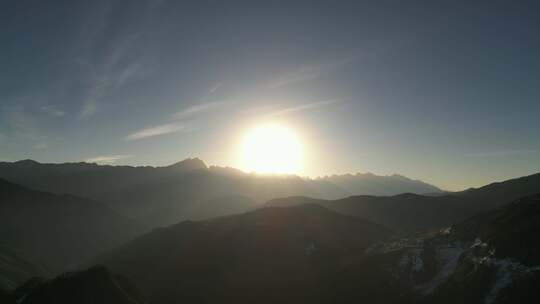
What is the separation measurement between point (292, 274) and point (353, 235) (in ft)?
74.7

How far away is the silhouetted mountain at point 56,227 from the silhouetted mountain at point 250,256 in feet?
158

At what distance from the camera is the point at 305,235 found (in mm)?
61812

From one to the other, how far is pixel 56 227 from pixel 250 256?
105m

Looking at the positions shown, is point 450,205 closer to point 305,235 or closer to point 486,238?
point 305,235

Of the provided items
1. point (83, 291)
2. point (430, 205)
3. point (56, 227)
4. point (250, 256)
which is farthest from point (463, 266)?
point (56, 227)

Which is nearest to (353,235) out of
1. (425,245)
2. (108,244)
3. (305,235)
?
(305,235)

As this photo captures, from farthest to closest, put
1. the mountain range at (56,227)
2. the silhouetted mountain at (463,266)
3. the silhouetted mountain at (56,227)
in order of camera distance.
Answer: the silhouetted mountain at (56,227), the mountain range at (56,227), the silhouetted mountain at (463,266)

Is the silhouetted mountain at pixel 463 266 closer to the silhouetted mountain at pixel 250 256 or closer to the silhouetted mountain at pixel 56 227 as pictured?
the silhouetted mountain at pixel 250 256

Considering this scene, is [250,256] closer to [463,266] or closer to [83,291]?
[83,291]

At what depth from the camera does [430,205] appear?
3971 inches

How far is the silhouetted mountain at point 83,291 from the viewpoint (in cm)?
3459

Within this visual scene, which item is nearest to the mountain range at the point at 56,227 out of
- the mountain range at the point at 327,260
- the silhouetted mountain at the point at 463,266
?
the mountain range at the point at 327,260

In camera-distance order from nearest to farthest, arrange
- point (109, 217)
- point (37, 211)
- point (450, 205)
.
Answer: point (450, 205) < point (37, 211) < point (109, 217)

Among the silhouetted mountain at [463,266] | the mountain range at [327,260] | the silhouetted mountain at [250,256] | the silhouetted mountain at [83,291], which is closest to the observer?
the silhouetted mountain at [463,266]
